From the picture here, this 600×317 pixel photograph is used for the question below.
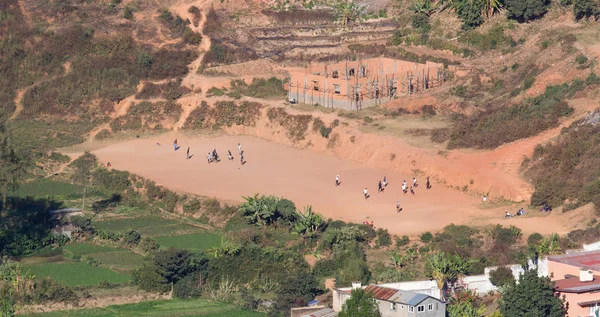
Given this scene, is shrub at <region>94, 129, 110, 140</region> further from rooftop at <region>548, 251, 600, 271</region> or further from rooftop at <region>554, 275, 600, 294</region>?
rooftop at <region>554, 275, 600, 294</region>

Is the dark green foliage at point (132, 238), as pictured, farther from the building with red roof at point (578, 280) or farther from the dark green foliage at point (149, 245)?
the building with red roof at point (578, 280)

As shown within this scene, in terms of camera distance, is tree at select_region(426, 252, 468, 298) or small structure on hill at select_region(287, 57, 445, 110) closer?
tree at select_region(426, 252, 468, 298)

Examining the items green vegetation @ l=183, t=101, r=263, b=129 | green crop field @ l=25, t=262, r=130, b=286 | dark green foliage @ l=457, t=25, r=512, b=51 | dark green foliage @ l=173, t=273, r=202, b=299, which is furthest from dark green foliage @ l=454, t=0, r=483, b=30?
dark green foliage @ l=173, t=273, r=202, b=299

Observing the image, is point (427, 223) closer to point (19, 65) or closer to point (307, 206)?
point (307, 206)

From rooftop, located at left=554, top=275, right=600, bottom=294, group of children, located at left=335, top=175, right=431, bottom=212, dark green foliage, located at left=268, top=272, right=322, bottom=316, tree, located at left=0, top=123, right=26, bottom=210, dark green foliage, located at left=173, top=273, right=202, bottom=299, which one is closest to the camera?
rooftop, located at left=554, top=275, right=600, bottom=294

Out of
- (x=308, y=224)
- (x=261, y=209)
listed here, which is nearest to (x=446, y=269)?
(x=308, y=224)

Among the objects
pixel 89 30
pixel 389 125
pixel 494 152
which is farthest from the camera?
pixel 89 30

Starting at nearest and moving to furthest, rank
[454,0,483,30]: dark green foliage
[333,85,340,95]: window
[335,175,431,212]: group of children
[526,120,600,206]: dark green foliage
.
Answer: [526,120,600,206]: dark green foliage
[335,175,431,212]: group of children
[333,85,340,95]: window
[454,0,483,30]: dark green foliage

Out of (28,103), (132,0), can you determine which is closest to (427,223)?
(28,103)
